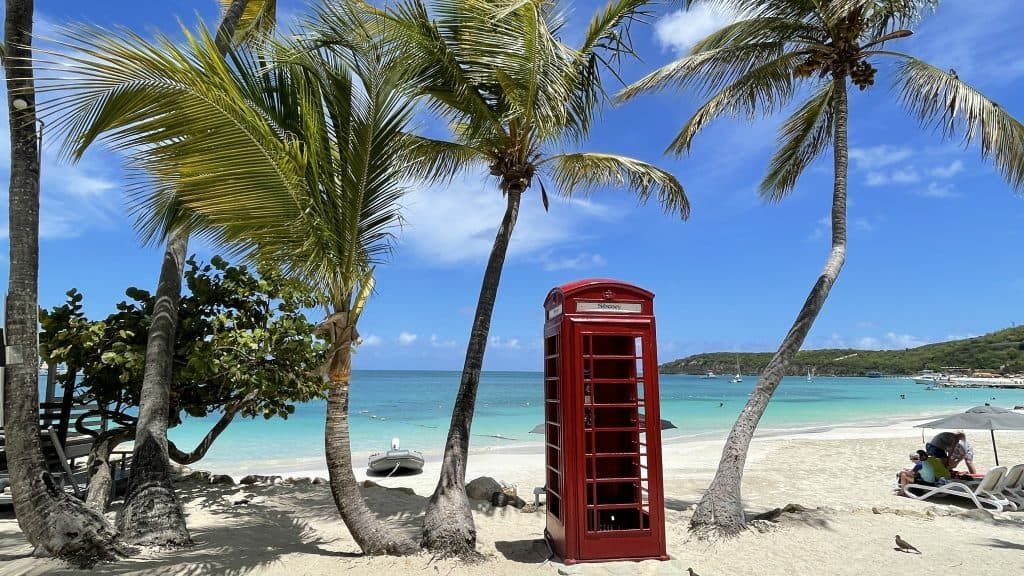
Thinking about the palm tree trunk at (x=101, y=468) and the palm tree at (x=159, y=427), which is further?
the palm tree trunk at (x=101, y=468)

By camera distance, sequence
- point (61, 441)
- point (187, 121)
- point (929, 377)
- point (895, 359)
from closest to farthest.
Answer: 1. point (187, 121)
2. point (61, 441)
3. point (929, 377)
4. point (895, 359)

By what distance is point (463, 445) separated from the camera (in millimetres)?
6281

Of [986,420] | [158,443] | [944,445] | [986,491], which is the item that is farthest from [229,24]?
[986,420]

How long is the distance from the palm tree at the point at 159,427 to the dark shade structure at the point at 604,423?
3780 mm

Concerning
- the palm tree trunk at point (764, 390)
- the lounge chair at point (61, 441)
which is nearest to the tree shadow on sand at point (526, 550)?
the palm tree trunk at point (764, 390)

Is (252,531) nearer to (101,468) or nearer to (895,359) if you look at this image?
(101,468)

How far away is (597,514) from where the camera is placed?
5691 mm

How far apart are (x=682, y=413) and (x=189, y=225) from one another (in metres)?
40.1

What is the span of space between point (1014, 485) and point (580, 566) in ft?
24.9

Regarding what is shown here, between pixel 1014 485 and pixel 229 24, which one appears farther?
pixel 1014 485

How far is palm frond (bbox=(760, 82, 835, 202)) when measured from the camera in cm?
1051

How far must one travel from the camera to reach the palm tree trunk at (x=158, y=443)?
5.79m

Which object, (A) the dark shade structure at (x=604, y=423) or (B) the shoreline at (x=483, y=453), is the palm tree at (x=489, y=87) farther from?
(B) the shoreline at (x=483, y=453)

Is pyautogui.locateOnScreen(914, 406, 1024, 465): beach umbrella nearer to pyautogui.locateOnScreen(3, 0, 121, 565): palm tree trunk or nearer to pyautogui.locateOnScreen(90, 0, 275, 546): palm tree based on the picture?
pyautogui.locateOnScreen(90, 0, 275, 546): palm tree
